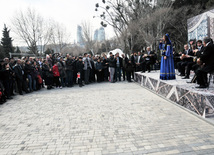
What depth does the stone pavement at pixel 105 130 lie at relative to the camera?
10.4 ft

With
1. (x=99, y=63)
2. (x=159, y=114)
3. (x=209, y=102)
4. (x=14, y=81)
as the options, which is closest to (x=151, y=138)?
(x=159, y=114)

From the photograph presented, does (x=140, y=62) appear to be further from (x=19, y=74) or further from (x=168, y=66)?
(x=19, y=74)

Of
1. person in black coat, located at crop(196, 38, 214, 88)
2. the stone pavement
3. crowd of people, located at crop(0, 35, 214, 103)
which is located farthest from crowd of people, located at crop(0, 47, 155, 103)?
person in black coat, located at crop(196, 38, 214, 88)

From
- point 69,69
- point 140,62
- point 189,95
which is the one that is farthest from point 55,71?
point 189,95

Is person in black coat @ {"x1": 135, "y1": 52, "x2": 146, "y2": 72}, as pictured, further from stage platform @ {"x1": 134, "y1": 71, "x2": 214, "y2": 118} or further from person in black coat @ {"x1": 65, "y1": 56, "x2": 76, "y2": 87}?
person in black coat @ {"x1": 65, "y1": 56, "x2": 76, "y2": 87}

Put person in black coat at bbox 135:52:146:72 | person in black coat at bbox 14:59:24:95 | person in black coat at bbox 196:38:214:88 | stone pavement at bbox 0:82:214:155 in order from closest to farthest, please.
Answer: stone pavement at bbox 0:82:214:155 < person in black coat at bbox 196:38:214:88 < person in black coat at bbox 14:59:24:95 < person in black coat at bbox 135:52:146:72

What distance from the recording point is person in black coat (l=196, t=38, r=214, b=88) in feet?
17.3

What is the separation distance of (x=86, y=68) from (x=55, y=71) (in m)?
2.15

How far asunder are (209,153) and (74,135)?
2.79 meters

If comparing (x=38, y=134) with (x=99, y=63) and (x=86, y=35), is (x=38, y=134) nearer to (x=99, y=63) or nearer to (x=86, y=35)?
(x=99, y=63)

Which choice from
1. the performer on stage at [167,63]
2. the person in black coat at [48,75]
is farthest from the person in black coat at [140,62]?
the person in black coat at [48,75]

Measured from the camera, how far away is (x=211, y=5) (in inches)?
938

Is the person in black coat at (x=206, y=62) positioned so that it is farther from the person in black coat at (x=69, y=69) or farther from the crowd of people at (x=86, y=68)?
the person in black coat at (x=69, y=69)

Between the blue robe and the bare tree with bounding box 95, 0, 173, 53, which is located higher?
the bare tree with bounding box 95, 0, 173, 53
